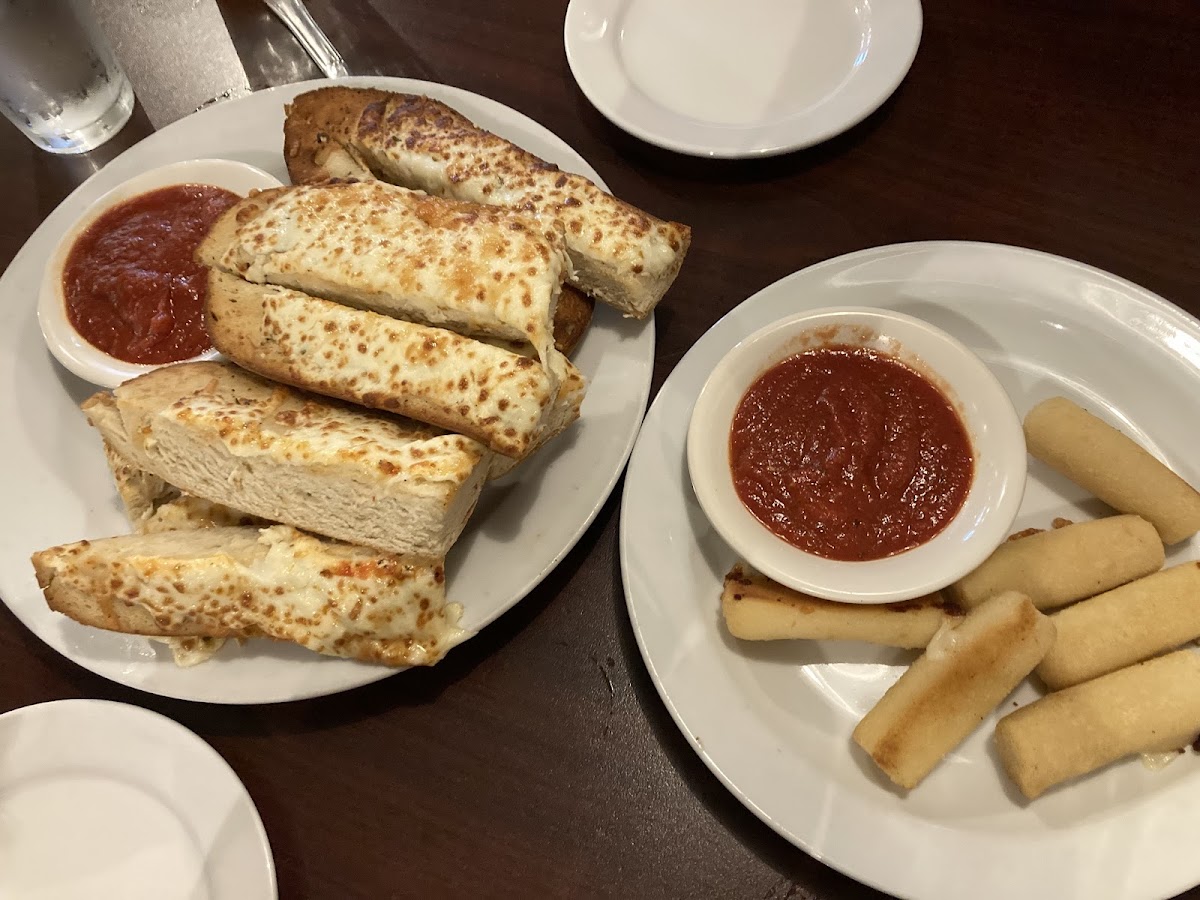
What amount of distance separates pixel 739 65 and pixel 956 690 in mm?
2073

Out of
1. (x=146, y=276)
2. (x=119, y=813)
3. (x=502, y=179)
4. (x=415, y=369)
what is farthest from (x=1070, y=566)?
(x=146, y=276)

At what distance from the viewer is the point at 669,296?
8.08ft

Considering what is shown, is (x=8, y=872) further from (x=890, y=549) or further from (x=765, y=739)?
(x=890, y=549)

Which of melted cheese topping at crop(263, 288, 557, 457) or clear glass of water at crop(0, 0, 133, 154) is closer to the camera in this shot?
melted cheese topping at crop(263, 288, 557, 457)

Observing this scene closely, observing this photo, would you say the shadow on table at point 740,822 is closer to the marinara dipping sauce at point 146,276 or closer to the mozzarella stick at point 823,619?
the mozzarella stick at point 823,619

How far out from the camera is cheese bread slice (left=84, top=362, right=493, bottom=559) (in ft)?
5.89

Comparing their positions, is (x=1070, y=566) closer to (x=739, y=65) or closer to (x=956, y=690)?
(x=956, y=690)

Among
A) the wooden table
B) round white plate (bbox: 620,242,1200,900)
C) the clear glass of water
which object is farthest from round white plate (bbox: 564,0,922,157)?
the clear glass of water

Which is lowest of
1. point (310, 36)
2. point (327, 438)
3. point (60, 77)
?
point (327, 438)

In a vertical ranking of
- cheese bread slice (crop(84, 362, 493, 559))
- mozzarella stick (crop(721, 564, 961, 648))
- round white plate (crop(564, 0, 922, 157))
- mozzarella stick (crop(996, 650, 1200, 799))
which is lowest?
mozzarella stick (crop(996, 650, 1200, 799))

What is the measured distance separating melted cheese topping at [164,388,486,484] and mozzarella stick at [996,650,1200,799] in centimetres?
137

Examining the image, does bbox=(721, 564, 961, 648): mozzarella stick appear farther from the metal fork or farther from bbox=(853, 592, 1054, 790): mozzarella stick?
the metal fork

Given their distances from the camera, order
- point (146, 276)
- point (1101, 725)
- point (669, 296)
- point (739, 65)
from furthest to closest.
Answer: point (739, 65) → point (669, 296) → point (146, 276) → point (1101, 725)

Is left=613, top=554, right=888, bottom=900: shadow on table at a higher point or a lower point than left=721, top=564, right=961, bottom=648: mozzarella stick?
lower
